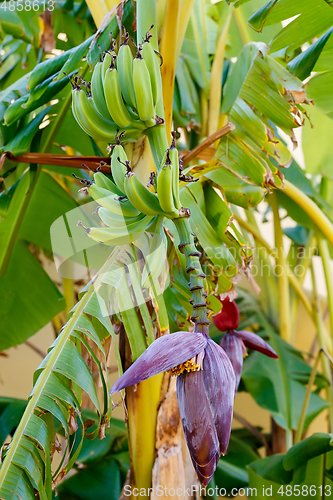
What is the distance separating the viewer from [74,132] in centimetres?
91

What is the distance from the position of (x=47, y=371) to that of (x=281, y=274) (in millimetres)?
926

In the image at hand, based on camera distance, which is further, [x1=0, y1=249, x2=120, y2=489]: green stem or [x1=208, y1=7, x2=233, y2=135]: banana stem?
[x1=208, y1=7, x2=233, y2=135]: banana stem

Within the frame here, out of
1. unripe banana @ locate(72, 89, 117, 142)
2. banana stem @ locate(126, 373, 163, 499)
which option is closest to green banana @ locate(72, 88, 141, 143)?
unripe banana @ locate(72, 89, 117, 142)

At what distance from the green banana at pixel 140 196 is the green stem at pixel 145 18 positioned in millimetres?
253

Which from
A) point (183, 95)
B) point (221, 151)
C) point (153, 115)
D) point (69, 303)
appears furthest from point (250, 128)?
point (69, 303)

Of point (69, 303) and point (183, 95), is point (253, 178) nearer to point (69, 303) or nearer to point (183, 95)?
point (183, 95)

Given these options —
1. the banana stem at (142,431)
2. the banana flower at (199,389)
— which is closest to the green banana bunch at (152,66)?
the banana flower at (199,389)

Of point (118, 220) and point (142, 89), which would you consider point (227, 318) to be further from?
point (142, 89)

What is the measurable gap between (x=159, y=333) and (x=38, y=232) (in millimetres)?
501

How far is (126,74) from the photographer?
0.50 m

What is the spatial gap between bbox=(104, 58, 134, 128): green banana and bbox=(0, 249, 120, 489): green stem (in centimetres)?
20

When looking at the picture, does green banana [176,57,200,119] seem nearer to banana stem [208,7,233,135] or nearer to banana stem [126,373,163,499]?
banana stem [208,7,233,135]

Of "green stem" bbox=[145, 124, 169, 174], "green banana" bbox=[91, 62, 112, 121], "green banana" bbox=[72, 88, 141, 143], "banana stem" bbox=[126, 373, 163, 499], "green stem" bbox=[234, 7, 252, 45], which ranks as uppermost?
"green stem" bbox=[234, 7, 252, 45]

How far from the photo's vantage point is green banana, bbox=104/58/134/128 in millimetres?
472
